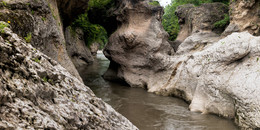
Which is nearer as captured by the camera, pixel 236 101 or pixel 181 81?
pixel 236 101

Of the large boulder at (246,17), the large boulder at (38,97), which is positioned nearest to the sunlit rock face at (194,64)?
the large boulder at (246,17)

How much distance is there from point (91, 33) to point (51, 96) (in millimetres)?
19586

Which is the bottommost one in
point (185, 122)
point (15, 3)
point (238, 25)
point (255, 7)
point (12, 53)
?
point (185, 122)

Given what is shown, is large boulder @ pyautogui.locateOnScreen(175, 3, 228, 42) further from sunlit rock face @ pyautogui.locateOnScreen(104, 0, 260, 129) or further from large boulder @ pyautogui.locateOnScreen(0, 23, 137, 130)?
large boulder @ pyautogui.locateOnScreen(0, 23, 137, 130)

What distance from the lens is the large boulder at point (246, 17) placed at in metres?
9.37

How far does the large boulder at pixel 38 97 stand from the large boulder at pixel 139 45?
328 inches

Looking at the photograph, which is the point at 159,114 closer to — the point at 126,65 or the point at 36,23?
the point at 36,23

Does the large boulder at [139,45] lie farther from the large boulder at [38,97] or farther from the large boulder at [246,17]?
the large boulder at [38,97]

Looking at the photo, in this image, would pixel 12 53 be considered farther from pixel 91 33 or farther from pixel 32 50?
pixel 91 33

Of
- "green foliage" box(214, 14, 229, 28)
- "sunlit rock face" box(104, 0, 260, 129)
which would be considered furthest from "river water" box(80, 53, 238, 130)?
"green foliage" box(214, 14, 229, 28)

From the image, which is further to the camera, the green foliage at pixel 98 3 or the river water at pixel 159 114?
the green foliage at pixel 98 3

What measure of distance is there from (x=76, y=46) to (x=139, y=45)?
35.3 ft

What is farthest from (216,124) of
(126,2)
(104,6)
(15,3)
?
(104,6)

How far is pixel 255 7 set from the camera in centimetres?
943
